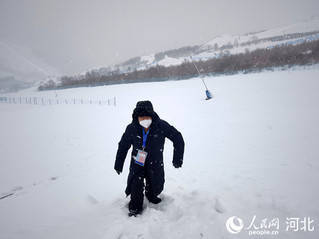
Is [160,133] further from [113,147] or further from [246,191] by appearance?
[113,147]

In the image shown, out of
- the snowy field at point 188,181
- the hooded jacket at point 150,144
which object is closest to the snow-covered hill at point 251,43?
the snowy field at point 188,181

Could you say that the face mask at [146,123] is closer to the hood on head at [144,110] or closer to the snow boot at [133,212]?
the hood on head at [144,110]

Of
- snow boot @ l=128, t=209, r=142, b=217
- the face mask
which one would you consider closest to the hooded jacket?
the face mask

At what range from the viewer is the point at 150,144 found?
98.0 inches

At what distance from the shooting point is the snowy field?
239 cm

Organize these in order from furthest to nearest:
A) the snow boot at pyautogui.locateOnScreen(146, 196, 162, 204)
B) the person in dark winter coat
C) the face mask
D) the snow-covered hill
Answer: the snow-covered hill, the snow boot at pyautogui.locateOnScreen(146, 196, 162, 204), the person in dark winter coat, the face mask

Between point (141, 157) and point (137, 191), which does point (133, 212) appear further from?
point (141, 157)

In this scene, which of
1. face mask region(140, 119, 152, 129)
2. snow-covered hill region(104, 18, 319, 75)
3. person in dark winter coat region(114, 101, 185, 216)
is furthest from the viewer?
snow-covered hill region(104, 18, 319, 75)

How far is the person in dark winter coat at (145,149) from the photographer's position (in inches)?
96.7

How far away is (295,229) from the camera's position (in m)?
2.21

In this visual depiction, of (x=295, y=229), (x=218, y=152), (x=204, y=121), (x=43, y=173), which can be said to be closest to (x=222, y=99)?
(x=204, y=121)

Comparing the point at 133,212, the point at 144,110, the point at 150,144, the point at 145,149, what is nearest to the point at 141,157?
the point at 145,149

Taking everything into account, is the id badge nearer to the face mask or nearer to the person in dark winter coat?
the person in dark winter coat

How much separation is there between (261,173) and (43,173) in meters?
7.33
